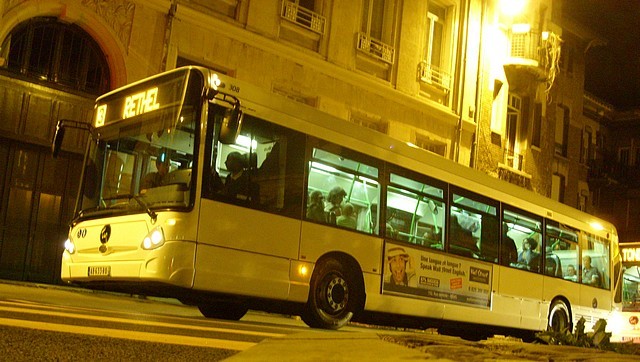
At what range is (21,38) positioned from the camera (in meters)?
14.9

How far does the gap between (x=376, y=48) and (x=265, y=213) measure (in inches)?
473

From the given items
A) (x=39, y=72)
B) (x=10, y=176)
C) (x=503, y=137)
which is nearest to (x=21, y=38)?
(x=39, y=72)

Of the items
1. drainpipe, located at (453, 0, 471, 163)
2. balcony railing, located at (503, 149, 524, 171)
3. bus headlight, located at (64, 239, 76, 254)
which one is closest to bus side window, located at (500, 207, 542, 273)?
drainpipe, located at (453, 0, 471, 163)

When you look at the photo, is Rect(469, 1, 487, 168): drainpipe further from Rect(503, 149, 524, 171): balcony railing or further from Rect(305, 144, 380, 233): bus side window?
Rect(305, 144, 380, 233): bus side window

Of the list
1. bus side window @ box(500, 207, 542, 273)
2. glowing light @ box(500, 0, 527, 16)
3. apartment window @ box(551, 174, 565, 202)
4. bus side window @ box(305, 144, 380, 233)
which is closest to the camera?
bus side window @ box(305, 144, 380, 233)

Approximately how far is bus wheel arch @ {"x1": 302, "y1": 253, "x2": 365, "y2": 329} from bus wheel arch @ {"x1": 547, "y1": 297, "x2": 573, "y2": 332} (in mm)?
6470

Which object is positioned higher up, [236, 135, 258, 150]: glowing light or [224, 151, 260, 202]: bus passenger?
[236, 135, 258, 150]: glowing light

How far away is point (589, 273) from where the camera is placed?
1773 cm

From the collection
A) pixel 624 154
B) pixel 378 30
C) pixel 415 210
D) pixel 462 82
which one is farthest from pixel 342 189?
pixel 624 154

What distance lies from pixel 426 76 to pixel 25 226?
39.8 ft

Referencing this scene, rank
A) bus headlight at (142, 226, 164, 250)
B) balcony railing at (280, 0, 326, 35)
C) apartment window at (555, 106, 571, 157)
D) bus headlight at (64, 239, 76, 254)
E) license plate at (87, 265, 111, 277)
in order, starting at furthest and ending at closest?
apartment window at (555, 106, 571, 157)
balcony railing at (280, 0, 326, 35)
bus headlight at (64, 239, 76, 254)
license plate at (87, 265, 111, 277)
bus headlight at (142, 226, 164, 250)

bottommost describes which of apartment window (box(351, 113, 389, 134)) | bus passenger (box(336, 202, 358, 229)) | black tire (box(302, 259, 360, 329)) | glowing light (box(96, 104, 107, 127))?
black tire (box(302, 259, 360, 329))

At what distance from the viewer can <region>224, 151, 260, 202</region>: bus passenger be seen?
376 inches

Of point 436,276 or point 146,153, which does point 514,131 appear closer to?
point 436,276
